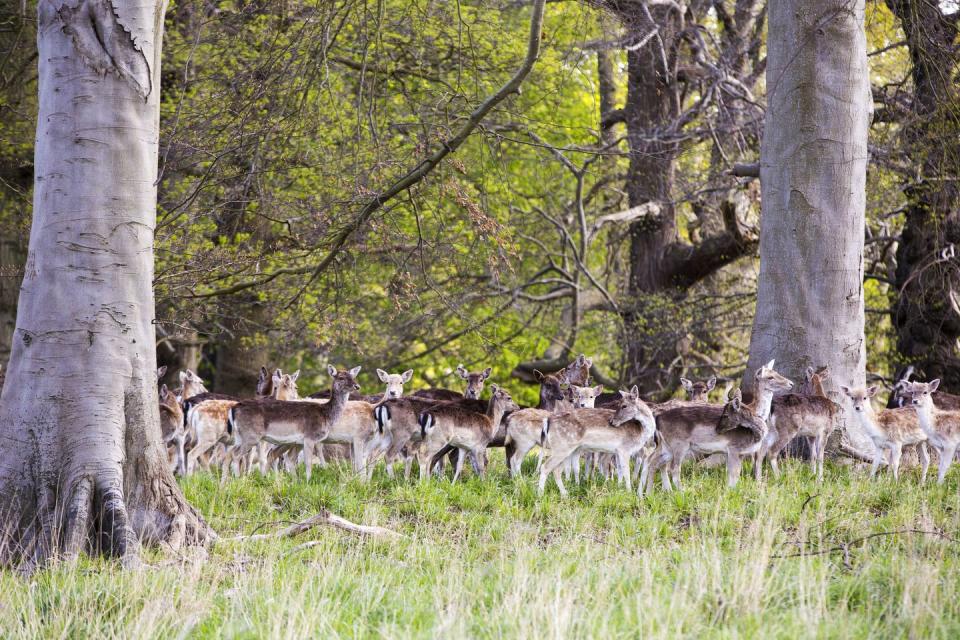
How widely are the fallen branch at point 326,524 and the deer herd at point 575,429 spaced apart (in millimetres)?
2456

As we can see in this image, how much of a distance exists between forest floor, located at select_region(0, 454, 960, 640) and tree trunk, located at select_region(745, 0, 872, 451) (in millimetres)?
2582

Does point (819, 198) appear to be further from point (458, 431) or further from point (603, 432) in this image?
point (458, 431)

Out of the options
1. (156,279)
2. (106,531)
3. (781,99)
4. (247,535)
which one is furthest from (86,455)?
(781,99)

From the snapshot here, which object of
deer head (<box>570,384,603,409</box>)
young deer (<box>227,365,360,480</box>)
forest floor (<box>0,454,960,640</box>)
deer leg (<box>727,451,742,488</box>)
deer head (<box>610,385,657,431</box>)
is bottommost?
forest floor (<box>0,454,960,640</box>)

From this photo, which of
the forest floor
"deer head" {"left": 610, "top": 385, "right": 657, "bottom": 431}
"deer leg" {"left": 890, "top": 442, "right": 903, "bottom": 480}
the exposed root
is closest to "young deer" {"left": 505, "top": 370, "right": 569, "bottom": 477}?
"deer head" {"left": 610, "top": 385, "right": 657, "bottom": 431}

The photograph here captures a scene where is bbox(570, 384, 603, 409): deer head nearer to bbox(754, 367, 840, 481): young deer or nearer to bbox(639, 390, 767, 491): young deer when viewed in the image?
bbox(639, 390, 767, 491): young deer

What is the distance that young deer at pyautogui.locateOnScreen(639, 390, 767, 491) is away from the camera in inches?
406

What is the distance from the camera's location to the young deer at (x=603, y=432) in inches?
418

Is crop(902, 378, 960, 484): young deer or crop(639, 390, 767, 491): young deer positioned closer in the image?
crop(639, 390, 767, 491): young deer

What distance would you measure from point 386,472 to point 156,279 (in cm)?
300

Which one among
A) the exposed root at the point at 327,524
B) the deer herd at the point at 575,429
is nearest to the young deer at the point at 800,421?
the deer herd at the point at 575,429

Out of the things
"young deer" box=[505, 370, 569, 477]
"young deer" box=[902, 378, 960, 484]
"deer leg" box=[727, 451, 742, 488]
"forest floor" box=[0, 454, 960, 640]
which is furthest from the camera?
"young deer" box=[505, 370, 569, 477]

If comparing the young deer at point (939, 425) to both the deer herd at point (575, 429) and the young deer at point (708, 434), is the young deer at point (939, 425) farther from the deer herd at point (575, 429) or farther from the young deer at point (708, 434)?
the young deer at point (708, 434)

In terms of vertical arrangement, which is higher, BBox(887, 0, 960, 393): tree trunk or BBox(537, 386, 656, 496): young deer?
BBox(887, 0, 960, 393): tree trunk
